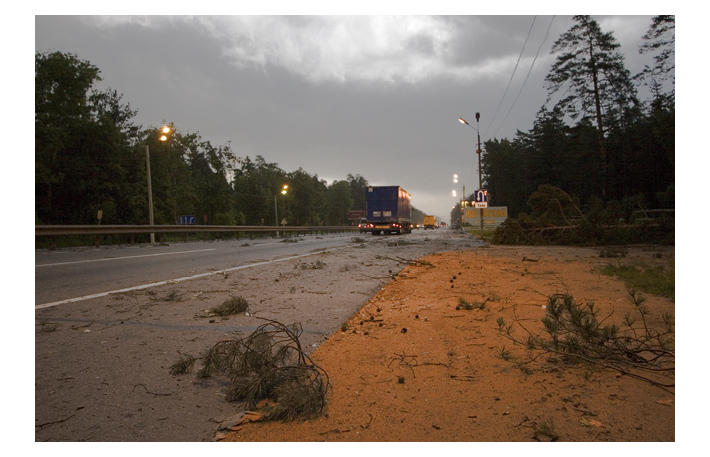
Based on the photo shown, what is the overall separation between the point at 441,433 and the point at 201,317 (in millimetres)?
3294

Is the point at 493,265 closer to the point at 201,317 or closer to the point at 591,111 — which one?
the point at 201,317

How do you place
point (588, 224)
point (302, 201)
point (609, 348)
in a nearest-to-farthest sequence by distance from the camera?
1. point (609, 348)
2. point (588, 224)
3. point (302, 201)

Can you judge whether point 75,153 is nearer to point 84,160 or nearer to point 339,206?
point 84,160

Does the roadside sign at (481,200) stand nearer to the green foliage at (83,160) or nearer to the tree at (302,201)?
the green foliage at (83,160)

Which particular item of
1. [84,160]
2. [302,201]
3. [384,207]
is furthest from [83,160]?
[302,201]

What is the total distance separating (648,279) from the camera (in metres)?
6.80

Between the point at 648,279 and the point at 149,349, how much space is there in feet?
23.8

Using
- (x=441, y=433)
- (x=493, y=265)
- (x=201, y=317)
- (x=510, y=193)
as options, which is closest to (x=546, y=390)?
(x=441, y=433)

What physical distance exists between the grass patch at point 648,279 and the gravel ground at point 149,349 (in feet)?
13.1

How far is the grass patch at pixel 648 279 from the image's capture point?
5.83 metres

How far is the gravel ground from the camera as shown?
2.30 m

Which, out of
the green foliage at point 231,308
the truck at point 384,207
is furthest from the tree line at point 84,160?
the green foliage at point 231,308
